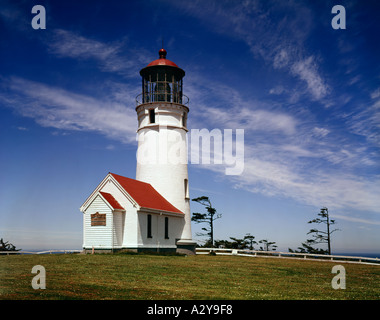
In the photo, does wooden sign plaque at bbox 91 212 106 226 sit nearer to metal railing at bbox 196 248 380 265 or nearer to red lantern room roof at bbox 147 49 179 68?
metal railing at bbox 196 248 380 265

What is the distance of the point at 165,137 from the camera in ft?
133

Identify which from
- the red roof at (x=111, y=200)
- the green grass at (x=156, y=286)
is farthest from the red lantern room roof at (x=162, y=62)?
the green grass at (x=156, y=286)

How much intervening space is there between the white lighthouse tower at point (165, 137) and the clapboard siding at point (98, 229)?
26.6ft

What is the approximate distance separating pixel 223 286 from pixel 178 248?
992 inches

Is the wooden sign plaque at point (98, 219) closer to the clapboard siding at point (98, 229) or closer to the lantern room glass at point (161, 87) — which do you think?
the clapboard siding at point (98, 229)

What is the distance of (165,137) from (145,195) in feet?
22.0

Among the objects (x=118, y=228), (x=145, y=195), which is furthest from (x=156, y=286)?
(x=145, y=195)

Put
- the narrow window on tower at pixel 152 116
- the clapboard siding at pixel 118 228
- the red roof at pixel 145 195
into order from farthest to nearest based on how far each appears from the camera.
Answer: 1. the narrow window on tower at pixel 152 116
2. the red roof at pixel 145 195
3. the clapboard siding at pixel 118 228

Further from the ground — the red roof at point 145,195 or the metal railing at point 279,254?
the red roof at point 145,195

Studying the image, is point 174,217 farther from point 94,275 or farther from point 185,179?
point 94,275

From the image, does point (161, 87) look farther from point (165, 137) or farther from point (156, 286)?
point (156, 286)

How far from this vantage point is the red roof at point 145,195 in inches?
1373
